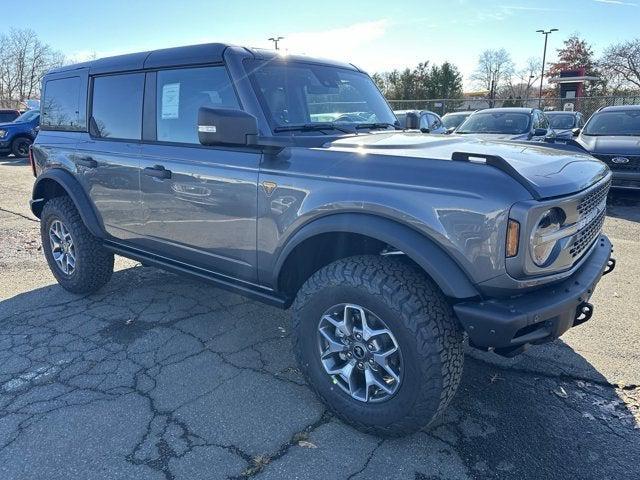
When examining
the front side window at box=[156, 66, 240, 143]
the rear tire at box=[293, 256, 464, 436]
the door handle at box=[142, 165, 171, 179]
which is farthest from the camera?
the door handle at box=[142, 165, 171, 179]

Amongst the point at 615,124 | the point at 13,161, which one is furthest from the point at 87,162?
the point at 13,161

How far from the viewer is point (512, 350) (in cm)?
230

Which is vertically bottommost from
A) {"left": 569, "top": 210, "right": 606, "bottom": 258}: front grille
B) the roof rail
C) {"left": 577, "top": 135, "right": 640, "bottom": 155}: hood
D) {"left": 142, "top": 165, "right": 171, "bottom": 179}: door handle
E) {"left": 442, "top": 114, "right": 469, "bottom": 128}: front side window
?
{"left": 569, "top": 210, "right": 606, "bottom": 258}: front grille

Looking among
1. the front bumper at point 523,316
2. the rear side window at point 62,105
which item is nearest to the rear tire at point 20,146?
the rear side window at point 62,105

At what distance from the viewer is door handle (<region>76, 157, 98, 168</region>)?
157 inches

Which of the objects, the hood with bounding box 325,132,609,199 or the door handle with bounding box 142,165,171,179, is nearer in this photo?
the hood with bounding box 325,132,609,199

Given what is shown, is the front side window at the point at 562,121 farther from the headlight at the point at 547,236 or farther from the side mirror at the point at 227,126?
the side mirror at the point at 227,126

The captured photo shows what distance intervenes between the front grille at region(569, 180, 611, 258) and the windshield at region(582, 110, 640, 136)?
782 centimetres

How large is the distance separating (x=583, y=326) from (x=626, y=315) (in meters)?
0.49

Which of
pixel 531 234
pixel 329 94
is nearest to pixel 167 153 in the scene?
pixel 329 94

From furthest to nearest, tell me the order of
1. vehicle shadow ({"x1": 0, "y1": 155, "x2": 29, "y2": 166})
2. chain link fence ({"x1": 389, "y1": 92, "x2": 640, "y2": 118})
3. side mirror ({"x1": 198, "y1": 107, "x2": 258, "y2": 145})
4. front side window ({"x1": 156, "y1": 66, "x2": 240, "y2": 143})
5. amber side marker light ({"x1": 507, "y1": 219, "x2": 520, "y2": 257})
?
chain link fence ({"x1": 389, "y1": 92, "x2": 640, "y2": 118}), vehicle shadow ({"x1": 0, "y1": 155, "x2": 29, "y2": 166}), front side window ({"x1": 156, "y1": 66, "x2": 240, "y2": 143}), side mirror ({"x1": 198, "y1": 107, "x2": 258, "y2": 145}), amber side marker light ({"x1": 507, "y1": 219, "x2": 520, "y2": 257})

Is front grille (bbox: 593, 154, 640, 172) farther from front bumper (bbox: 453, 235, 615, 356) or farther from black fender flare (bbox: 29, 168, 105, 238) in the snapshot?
black fender flare (bbox: 29, 168, 105, 238)

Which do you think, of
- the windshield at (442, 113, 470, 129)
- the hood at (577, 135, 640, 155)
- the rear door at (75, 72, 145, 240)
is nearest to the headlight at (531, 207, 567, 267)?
the rear door at (75, 72, 145, 240)

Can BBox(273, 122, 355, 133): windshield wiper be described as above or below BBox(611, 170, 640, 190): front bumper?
above
